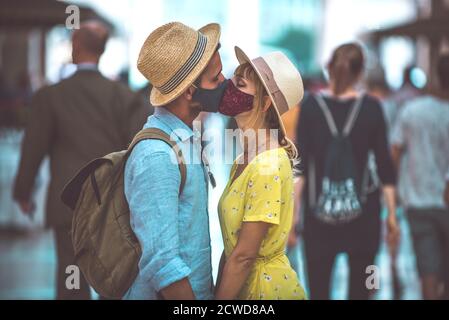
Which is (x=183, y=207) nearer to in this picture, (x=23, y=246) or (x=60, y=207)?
(x=60, y=207)

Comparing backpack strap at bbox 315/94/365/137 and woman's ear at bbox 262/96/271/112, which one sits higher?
backpack strap at bbox 315/94/365/137

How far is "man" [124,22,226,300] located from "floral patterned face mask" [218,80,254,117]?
0.02 meters

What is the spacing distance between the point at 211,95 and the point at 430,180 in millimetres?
3223

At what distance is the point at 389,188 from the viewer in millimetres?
4691

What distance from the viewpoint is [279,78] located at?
279 centimetres

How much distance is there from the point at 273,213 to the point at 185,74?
480mm

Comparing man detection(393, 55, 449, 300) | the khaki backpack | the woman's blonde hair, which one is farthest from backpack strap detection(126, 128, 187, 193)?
man detection(393, 55, 449, 300)

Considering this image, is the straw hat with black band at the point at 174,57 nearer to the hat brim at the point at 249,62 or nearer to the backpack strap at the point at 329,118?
the hat brim at the point at 249,62

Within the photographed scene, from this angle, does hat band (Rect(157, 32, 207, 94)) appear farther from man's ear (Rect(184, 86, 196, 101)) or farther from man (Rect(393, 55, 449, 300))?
man (Rect(393, 55, 449, 300))

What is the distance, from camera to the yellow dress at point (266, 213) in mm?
2652

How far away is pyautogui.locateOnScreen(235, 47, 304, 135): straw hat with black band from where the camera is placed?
2.76 metres

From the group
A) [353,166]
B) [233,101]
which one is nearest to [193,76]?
[233,101]

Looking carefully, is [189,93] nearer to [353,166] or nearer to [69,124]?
[69,124]

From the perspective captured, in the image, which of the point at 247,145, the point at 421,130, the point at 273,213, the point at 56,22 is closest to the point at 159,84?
the point at 247,145
